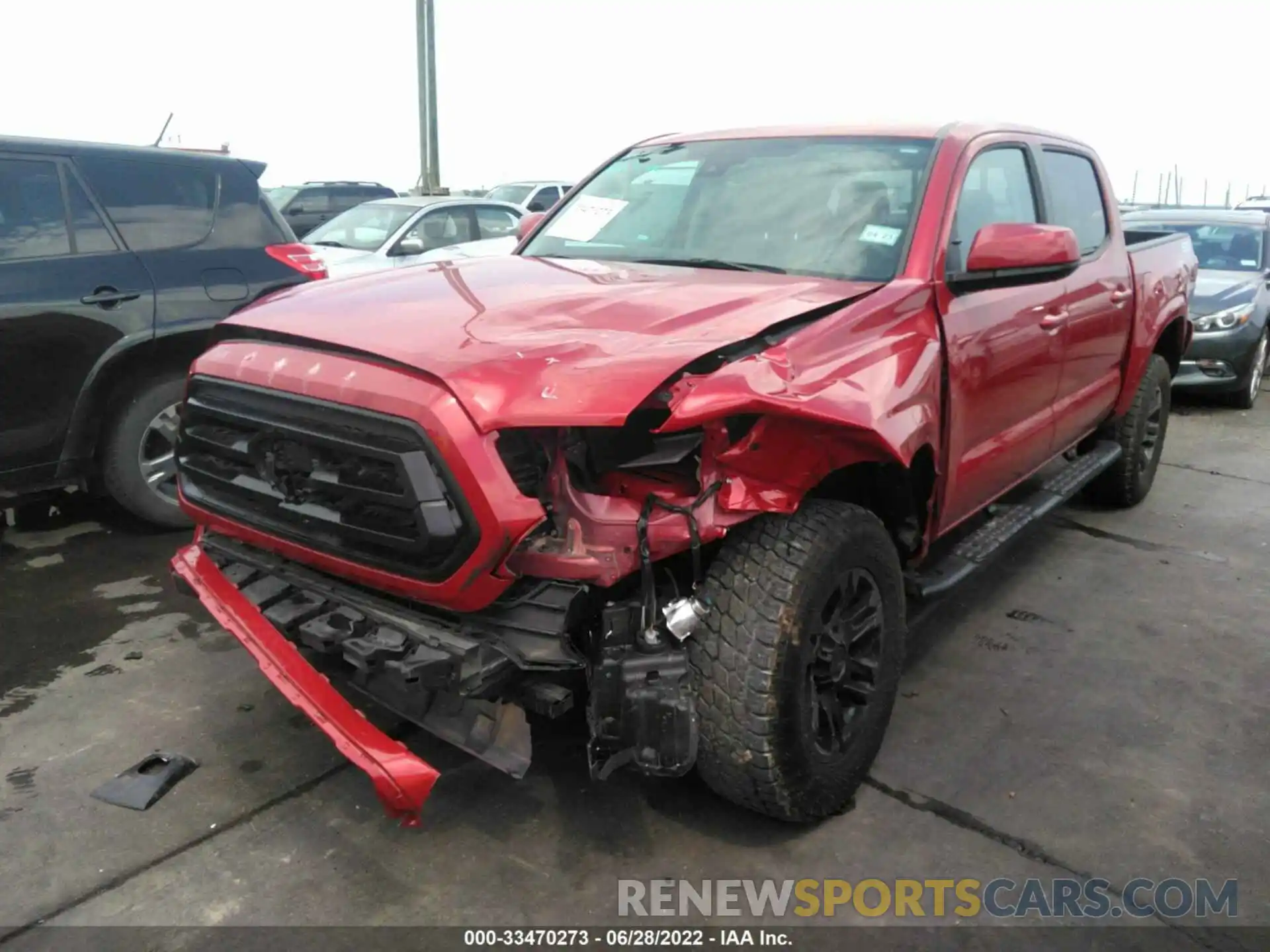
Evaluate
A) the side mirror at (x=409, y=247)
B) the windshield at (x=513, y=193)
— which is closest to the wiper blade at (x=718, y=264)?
the side mirror at (x=409, y=247)

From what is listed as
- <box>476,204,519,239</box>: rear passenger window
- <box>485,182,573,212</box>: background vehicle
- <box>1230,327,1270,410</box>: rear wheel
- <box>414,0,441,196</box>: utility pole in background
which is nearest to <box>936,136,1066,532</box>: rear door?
<box>1230,327,1270,410</box>: rear wheel

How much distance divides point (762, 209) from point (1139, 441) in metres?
3.04

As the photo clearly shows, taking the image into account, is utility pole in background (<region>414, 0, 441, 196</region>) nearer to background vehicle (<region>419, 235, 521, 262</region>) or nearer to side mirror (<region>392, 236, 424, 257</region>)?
background vehicle (<region>419, 235, 521, 262</region>)

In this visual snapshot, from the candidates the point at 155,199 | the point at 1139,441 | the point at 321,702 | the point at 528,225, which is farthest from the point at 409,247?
the point at 321,702

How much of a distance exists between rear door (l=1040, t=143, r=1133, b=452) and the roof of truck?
37 cm

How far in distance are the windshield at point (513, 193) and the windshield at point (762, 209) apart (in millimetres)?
14513

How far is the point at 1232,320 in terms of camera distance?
8.43 m

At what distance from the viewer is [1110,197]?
4871 mm

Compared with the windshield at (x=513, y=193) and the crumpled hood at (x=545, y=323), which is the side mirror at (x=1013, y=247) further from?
the windshield at (x=513, y=193)

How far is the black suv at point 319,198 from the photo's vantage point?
16438 mm

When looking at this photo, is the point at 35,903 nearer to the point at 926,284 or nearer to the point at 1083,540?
the point at 926,284

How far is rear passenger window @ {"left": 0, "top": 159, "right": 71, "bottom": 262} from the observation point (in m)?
4.50

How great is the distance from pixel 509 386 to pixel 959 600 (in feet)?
9.27

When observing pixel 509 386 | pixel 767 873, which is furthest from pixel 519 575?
pixel 767 873
